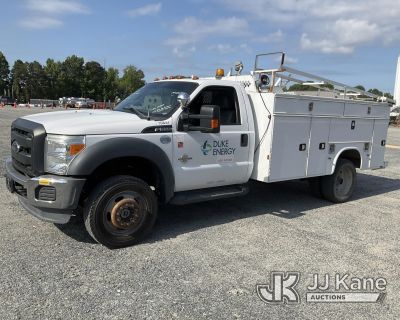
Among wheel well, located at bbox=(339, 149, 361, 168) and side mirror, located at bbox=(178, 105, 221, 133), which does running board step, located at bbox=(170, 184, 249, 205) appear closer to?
side mirror, located at bbox=(178, 105, 221, 133)

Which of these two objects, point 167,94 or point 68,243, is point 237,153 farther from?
point 68,243

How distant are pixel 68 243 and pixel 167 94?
231cm

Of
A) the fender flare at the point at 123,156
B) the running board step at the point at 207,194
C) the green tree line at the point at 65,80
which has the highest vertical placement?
the green tree line at the point at 65,80

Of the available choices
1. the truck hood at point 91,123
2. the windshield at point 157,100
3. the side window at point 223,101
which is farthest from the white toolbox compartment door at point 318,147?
the truck hood at point 91,123

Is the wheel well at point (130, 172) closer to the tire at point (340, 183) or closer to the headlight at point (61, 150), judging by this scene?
the headlight at point (61, 150)

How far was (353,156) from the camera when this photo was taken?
7.87 meters

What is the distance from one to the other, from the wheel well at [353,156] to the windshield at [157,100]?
3639mm

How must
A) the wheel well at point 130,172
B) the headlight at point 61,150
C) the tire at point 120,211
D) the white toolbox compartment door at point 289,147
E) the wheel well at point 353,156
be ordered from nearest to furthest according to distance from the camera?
the headlight at point 61,150, the tire at point 120,211, the wheel well at point 130,172, the white toolbox compartment door at point 289,147, the wheel well at point 353,156

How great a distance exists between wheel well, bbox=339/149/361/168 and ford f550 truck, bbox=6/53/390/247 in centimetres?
39

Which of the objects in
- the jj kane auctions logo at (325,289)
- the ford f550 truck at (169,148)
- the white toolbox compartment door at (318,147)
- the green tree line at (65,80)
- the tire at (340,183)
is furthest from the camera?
the green tree line at (65,80)

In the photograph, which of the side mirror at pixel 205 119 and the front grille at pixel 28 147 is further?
the side mirror at pixel 205 119

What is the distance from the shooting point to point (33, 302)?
3.51 metres

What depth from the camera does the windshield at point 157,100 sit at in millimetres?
5316

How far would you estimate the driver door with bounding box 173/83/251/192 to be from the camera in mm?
5301
